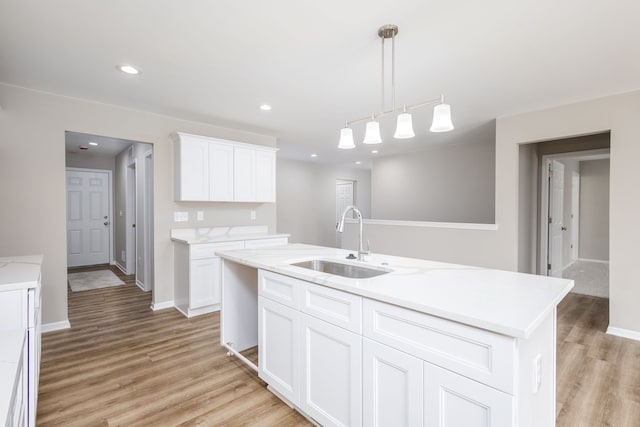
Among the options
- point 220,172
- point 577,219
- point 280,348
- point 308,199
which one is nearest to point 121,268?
point 220,172

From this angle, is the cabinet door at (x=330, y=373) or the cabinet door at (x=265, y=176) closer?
the cabinet door at (x=330, y=373)

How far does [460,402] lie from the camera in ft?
3.77

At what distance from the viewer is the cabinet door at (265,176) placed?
437 cm

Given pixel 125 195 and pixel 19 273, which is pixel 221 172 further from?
pixel 125 195

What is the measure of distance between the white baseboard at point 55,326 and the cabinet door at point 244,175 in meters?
2.17

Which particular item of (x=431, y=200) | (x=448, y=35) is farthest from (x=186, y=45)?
(x=431, y=200)

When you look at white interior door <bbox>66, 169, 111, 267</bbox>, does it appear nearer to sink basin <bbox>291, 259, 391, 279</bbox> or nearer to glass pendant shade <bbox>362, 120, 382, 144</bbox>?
sink basin <bbox>291, 259, 391, 279</bbox>

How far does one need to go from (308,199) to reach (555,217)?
4.85 meters

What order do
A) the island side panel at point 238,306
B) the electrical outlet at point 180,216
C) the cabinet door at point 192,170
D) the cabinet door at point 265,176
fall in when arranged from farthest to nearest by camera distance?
the cabinet door at point 265,176 → the electrical outlet at point 180,216 → the cabinet door at point 192,170 → the island side panel at point 238,306

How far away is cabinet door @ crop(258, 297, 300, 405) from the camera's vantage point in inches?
72.2

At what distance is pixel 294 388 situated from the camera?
6.07ft

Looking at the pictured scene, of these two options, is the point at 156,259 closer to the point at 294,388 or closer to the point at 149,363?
the point at 149,363

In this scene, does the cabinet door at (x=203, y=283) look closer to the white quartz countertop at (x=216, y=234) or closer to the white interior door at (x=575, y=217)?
the white quartz countertop at (x=216, y=234)

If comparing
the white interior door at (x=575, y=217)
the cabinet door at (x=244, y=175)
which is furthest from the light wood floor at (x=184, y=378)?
the white interior door at (x=575, y=217)
